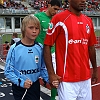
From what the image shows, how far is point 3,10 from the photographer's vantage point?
29.4m

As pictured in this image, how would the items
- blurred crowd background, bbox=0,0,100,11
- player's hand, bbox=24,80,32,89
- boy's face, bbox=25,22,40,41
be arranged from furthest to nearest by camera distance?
blurred crowd background, bbox=0,0,100,11, boy's face, bbox=25,22,40,41, player's hand, bbox=24,80,32,89

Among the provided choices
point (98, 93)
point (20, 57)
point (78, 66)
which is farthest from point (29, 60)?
point (98, 93)

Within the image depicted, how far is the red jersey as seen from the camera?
285cm

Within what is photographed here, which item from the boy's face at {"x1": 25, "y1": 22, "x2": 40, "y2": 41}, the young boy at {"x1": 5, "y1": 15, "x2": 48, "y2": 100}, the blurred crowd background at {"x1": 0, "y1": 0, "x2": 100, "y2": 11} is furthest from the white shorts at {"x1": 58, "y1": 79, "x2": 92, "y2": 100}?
the blurred crowd background at {"x1": 0, "y1": 0, "x2": 100, "y2": 11}

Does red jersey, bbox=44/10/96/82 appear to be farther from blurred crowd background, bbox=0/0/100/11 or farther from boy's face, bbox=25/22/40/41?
blurred crowd background, bbox=0/0/100/11

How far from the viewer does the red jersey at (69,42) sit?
9.34ft

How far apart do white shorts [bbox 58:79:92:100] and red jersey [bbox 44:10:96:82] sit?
6 centimetres

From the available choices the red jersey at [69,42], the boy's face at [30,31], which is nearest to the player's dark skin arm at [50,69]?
the red jersey at [69,42]

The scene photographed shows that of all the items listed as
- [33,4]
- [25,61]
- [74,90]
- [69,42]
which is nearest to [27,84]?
[25,61]

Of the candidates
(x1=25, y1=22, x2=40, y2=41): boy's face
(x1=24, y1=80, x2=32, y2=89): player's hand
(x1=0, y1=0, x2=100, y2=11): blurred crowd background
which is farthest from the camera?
(x1=0, y1=0, x2=100, y2=11): blurred crowd background

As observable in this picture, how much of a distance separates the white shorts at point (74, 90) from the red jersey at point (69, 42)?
0.21ft

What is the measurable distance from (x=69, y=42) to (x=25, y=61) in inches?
21.2

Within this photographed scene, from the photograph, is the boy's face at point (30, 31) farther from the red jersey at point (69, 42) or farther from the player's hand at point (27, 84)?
the player's hand at point (27, 84)

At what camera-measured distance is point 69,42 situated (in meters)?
2.85
